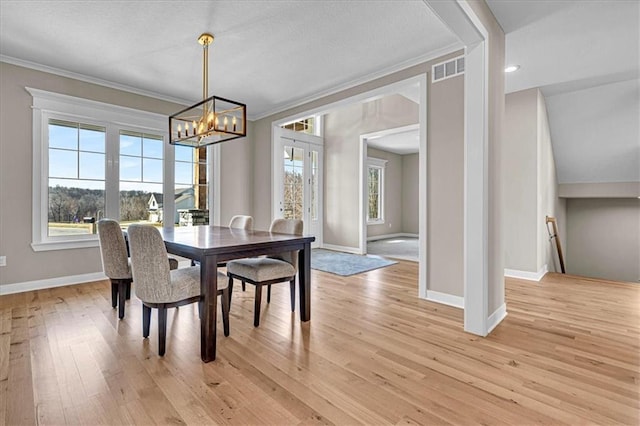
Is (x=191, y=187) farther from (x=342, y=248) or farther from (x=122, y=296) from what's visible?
(x=342, y=248)

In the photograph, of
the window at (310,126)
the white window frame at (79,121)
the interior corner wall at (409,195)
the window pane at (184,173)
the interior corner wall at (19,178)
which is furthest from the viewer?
the interior corner wall at (409,195)

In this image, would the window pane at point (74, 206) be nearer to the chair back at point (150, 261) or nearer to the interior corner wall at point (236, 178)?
the interior corner wall at point (236, 178)

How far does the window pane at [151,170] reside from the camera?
4594 mm

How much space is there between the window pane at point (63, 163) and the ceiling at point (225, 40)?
100cm

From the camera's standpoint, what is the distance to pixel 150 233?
6.68ft

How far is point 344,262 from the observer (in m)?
5.35

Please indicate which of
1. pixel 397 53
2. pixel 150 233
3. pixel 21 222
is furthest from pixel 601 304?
pixel 21 222

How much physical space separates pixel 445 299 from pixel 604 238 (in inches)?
176

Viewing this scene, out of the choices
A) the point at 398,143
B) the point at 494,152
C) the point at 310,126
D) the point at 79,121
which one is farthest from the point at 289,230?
the point at 398,143

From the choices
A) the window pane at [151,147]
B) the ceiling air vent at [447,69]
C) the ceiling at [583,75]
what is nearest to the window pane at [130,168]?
the window pane at [151,147]

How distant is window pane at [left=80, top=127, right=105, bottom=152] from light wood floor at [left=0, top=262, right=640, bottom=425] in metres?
2.01

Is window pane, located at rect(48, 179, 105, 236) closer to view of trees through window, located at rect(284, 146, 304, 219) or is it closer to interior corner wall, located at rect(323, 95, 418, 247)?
view of trees through window, located at rect(284, 146, 304, 219)

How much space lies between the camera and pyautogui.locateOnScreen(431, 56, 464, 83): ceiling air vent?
3.16m

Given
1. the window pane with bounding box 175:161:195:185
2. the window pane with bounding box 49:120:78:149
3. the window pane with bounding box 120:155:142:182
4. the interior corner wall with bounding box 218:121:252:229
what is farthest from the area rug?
the window pane with bounding box 49:120:78:149
